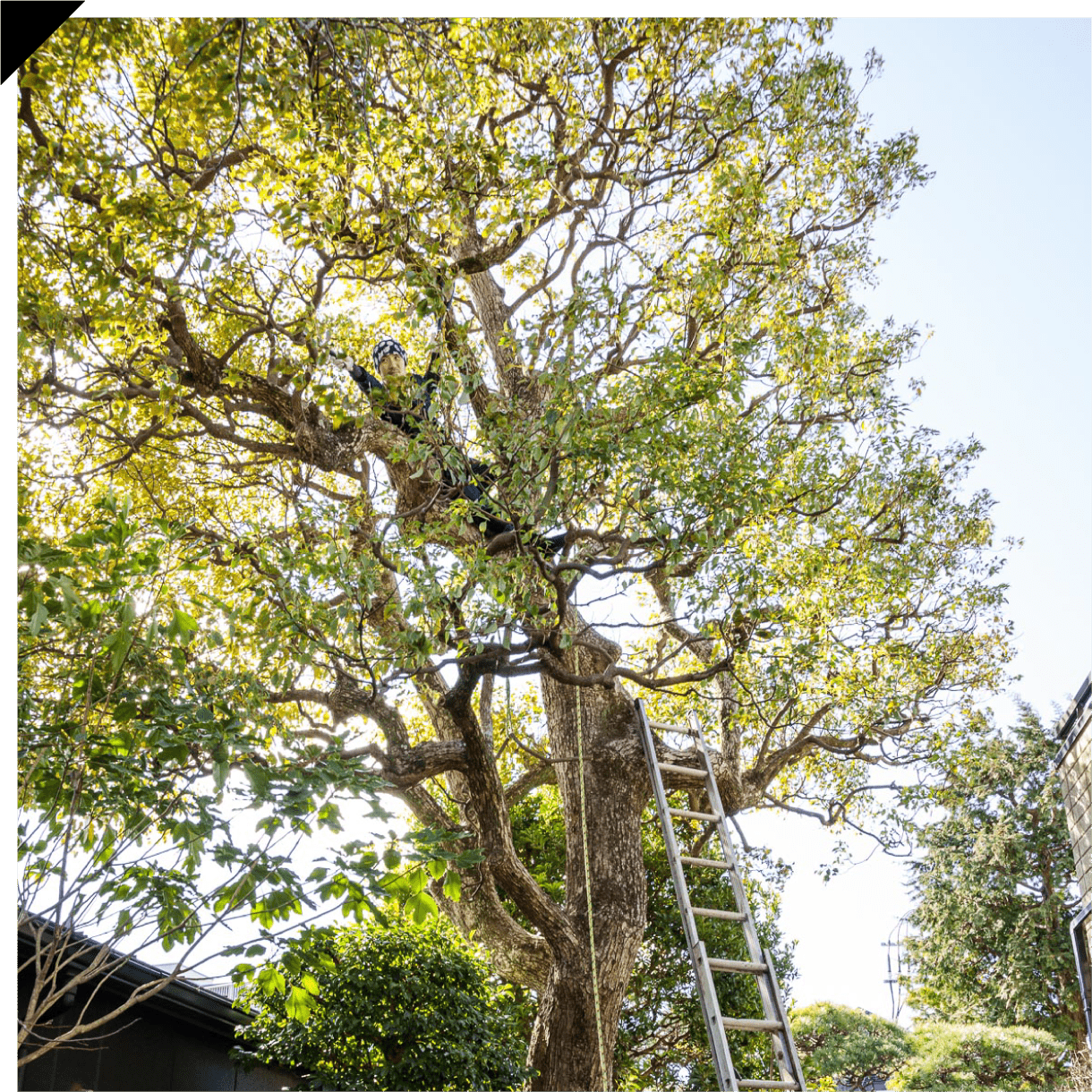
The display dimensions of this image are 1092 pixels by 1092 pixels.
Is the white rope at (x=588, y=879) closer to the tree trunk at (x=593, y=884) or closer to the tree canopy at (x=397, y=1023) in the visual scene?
the tree trunk at (x=593, y=884)

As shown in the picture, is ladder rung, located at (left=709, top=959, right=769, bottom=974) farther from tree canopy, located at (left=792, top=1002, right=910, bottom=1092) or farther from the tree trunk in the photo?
tree canopy, located at (left=792, top=1002, right=910, bottom=1092)

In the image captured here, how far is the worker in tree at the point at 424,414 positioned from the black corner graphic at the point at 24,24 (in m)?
2.44

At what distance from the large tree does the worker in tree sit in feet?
0.22

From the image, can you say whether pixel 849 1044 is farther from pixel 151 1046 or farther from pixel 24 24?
pixel 24 24

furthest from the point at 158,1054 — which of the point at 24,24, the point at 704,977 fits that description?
the point at 24,24

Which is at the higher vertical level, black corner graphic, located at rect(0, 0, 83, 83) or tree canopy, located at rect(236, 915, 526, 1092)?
black corner graphic, located at rect(0, 0, 83, 83)

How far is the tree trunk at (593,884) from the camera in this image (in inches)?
214

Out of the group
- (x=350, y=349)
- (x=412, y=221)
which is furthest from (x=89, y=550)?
(x=350, y=349)

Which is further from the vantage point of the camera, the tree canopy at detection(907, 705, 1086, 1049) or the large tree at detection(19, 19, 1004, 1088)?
the tree canopy at detection(907, 705, 1086, 1049)

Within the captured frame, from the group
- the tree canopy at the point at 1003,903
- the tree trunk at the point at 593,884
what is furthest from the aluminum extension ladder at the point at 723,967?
the tree canopy at the point at 1003,903

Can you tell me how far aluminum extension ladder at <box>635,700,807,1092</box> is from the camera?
4.29 meters

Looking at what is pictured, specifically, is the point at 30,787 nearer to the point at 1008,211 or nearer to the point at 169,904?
the point at 169,904

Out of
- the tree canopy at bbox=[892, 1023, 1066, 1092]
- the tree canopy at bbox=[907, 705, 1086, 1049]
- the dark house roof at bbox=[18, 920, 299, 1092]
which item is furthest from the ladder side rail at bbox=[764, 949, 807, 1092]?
the tree canopy at bbox=[907, 705, 1086, 1049]

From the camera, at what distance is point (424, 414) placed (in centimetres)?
442
